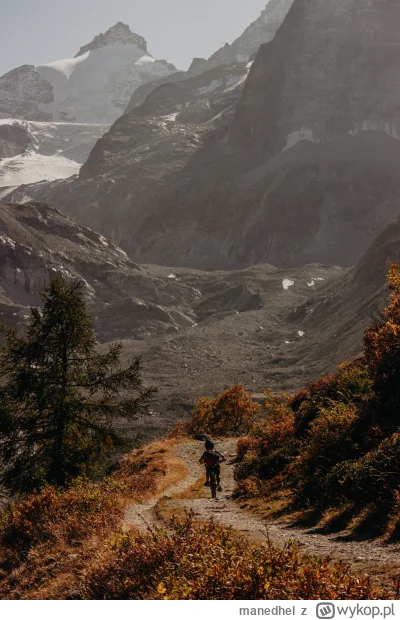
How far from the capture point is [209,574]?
21.0ft

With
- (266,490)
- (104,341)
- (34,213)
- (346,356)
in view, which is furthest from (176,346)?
(266,490)

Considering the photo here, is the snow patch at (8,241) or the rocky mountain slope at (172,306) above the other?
the snow patch at (8,241)

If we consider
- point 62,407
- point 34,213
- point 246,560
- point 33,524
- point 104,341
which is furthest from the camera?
point 34,213

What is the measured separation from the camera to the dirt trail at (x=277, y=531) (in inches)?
323

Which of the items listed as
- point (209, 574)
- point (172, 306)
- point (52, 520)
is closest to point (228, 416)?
point (52, 520)

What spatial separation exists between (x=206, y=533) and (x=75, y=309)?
14814 mm

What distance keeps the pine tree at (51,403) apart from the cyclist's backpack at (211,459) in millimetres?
4984

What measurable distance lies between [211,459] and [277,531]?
24.4 feet

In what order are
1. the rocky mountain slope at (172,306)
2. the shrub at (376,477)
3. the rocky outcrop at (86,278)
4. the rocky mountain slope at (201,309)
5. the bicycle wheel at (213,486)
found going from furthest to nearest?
the rocky outcrop at (86,278) < the rocky mountain slope at (172,306) < the rocky mountain slope at (201,309) < the bicycle wheel at (213,486) < the shrub at (376,477)

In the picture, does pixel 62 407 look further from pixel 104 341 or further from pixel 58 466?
pixel 104 341

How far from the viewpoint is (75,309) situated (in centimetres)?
2219
